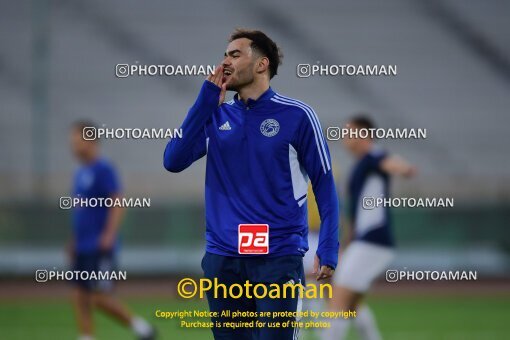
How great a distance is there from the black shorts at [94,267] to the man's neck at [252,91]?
3079 mm

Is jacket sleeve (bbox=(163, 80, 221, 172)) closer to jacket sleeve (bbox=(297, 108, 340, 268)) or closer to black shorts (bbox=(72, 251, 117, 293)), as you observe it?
jacket sleeve (bbox=(297, 108, 340, 268))

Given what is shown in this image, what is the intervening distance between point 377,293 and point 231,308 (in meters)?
8.65

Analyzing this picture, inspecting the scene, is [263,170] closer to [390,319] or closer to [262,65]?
[262,65]

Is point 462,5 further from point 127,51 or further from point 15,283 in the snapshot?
point 15,283

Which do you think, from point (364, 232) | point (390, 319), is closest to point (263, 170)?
point (364, 232)

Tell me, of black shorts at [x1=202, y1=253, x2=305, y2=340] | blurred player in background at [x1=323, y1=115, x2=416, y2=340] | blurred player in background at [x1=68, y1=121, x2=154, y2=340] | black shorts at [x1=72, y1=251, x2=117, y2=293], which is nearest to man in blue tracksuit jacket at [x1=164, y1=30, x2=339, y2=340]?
black shorts at [x1=202, y1=253, x2=305, y2=340]

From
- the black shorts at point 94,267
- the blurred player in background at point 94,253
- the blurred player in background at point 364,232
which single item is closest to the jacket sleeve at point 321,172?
the blurred player in background at point 364,232

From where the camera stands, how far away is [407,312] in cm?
992

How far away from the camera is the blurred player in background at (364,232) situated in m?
6.02

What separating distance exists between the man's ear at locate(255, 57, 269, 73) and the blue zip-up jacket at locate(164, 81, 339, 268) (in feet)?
0.46

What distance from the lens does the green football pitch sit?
7.68 m

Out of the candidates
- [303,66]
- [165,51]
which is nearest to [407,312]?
[165,51]

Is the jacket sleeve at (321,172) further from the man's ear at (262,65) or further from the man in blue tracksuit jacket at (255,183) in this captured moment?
the man's ear at (262,65)

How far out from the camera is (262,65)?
3.95 m
